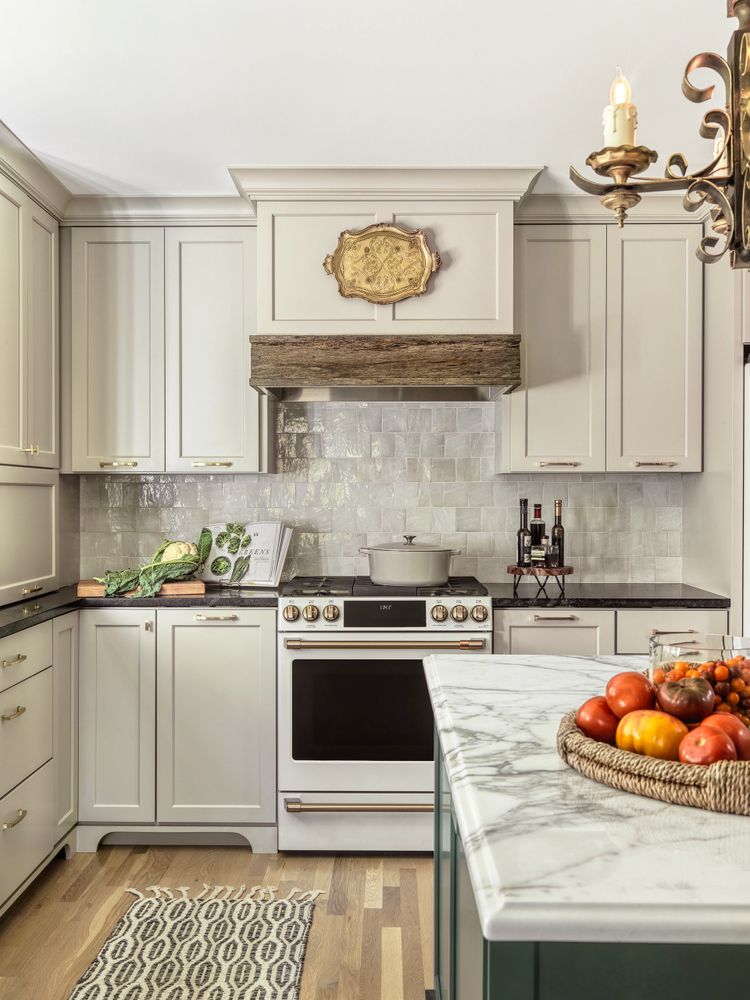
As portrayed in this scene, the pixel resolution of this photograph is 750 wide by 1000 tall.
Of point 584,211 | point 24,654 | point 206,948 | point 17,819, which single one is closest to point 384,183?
point 584,211

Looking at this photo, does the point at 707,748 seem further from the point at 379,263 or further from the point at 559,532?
the point at 379,263

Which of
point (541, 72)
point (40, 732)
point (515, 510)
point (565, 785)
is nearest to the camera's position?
point (565, 785)

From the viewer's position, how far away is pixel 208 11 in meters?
2.14

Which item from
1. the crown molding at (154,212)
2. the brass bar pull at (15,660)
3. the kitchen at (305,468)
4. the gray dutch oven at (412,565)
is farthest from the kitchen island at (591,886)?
the crown molding at (154,212)

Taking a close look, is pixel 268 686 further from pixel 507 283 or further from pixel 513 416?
pixel 507 283

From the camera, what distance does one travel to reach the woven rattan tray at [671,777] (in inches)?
41.9

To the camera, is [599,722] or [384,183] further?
[384,183]

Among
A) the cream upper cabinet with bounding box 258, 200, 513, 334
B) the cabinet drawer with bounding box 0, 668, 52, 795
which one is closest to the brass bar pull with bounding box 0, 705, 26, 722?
the cabinet drawer with bounding box 0, 668, 52, 795

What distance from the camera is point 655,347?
3.44 meters

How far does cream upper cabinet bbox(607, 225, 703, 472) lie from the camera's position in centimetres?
343

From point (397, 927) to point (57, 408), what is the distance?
7.84 ft

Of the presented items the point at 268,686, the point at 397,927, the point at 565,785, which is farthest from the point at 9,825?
the point at 565,785

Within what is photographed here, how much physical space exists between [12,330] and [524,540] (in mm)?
2161

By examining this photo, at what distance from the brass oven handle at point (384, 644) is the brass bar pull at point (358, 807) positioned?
60cm
